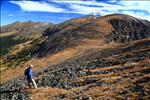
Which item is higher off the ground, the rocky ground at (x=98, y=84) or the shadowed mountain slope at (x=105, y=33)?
the rocky ground at (x=98, y=84)

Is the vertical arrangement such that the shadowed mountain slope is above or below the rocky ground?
below

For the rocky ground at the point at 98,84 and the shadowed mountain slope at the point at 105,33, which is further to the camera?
the shadowed mountain slope at the point at 105,33

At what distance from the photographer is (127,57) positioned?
55.3m

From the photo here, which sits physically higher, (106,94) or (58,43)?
(106,94)

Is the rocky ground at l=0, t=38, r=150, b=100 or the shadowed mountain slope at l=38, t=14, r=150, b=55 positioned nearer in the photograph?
the rocky ground at l=0, t=38, r=150, b=100

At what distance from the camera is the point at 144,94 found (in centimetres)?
3238

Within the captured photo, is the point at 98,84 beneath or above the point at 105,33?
above

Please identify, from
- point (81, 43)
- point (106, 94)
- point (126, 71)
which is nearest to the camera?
point (106, 94)

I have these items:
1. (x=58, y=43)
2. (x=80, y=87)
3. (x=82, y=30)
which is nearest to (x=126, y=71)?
(x=80, y=87)

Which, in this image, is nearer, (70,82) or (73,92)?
(73,92)

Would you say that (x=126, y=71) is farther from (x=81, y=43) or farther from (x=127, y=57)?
(x=81, y=43)

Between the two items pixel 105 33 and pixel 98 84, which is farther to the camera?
pixel 105 33

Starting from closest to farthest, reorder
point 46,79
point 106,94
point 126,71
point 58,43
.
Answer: point 106,94 → point 126,71 → point 46,79 → point 58,43

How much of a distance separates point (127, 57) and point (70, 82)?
1491cm
